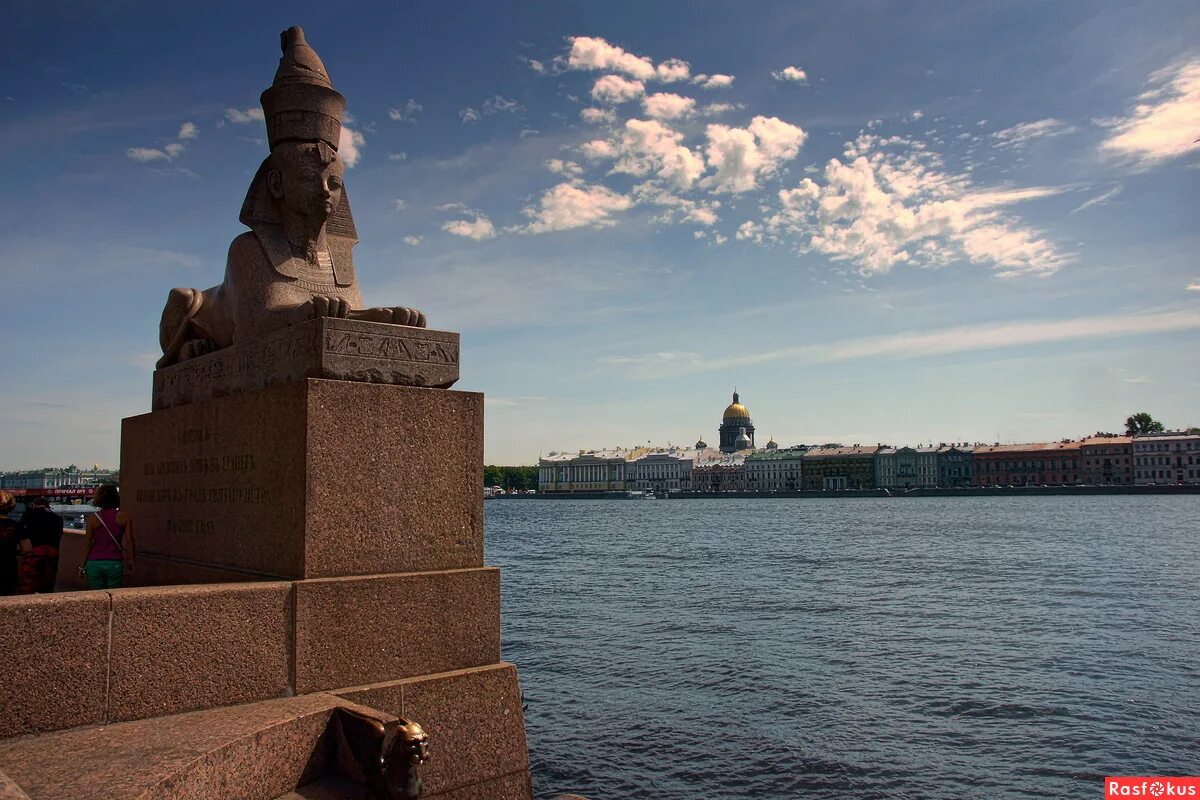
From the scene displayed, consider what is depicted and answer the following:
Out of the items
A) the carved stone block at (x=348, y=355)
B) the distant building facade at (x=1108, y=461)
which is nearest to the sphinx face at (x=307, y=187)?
the carved stone block at (x=348, y=355)

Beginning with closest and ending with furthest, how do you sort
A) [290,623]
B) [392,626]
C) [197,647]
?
[197,647]
[290,623]
[392,626]

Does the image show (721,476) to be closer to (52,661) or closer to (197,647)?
(197,647)

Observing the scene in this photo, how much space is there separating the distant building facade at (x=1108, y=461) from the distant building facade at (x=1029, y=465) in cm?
91

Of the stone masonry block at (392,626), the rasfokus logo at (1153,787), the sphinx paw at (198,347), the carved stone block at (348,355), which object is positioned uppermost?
the sphinx paw at (198,347)

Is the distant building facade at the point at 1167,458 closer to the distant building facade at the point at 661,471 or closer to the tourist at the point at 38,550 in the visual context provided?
the distant building facade at the point at 661,471

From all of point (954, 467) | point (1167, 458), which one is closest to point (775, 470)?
point (954, 467)

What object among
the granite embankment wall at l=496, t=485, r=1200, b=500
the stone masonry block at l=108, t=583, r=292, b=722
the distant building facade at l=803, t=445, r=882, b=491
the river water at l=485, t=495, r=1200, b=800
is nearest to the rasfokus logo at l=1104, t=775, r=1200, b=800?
the river water at l=485, t=495, r=1200, b=800

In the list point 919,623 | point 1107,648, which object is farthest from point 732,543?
point 1107,648

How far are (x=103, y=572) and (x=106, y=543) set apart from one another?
0.14 meters

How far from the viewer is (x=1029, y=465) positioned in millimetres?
99250

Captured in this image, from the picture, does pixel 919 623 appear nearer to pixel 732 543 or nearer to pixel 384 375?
pixel 384 375

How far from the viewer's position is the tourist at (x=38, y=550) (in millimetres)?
4523

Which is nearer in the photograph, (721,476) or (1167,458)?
(1167,458)

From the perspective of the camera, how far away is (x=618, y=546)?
32781 millimetres
